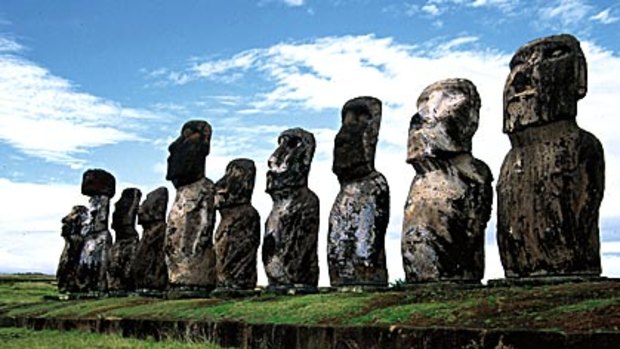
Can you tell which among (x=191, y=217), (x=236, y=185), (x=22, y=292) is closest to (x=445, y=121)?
(x=236, y=185)

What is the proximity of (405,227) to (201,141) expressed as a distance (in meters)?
7.26

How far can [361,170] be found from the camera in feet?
42.6

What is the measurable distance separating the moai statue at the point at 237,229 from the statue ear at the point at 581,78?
24.0ft

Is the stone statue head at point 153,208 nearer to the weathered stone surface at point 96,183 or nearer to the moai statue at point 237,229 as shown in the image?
the moai statue at point 237,229

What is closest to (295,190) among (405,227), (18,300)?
(405,227)

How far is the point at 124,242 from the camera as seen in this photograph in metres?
20.1

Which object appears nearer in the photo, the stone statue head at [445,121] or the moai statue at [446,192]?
the moai statue at [446,192]

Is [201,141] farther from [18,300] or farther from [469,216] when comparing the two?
[18,300]

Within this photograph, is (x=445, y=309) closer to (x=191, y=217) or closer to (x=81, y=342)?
(x=81, y=342)

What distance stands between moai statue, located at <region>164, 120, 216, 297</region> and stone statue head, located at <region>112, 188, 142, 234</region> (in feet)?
10.0

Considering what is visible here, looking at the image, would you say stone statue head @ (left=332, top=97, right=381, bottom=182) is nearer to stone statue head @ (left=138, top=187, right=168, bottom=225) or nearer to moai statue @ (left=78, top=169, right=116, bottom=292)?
stone statue head @ (left=138, top=187, right=168, bottom=225)

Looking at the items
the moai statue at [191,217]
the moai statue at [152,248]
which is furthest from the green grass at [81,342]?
the moai statue at [152,248]

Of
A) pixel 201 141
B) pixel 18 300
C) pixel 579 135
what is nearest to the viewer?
pixel 579 135

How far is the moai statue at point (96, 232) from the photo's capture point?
21.3 meters
